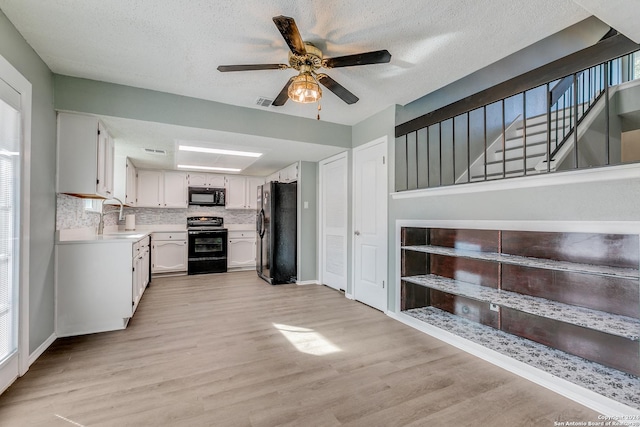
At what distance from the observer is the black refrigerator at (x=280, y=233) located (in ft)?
16.8

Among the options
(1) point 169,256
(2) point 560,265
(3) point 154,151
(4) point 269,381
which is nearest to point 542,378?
(2) point 560,265

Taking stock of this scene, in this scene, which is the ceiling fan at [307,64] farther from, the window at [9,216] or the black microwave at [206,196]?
the black microwave at [206,196]

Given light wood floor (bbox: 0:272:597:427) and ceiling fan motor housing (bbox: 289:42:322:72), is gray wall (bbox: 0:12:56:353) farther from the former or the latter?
ceiling fan motor housing (bbox: 289:42:322:72)

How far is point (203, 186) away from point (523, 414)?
6113mm

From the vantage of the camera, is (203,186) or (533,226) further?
(203,186)

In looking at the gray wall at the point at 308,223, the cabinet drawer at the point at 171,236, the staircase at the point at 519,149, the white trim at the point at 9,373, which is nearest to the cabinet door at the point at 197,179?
the cabinet drawer at the point at 171,236

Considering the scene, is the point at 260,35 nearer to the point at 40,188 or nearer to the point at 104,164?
the point at 40,188

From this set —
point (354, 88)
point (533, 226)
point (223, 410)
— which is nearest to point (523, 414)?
point (533, 226)

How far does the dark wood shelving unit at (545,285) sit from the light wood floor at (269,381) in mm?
533

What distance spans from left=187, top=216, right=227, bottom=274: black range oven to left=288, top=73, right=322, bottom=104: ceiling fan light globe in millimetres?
4340

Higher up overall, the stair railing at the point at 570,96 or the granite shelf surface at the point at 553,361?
the stair railing at the point at 570,96

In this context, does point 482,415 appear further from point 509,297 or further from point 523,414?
point 509,297

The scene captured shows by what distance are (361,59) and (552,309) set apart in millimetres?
2282

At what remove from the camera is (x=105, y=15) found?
2002 mm
